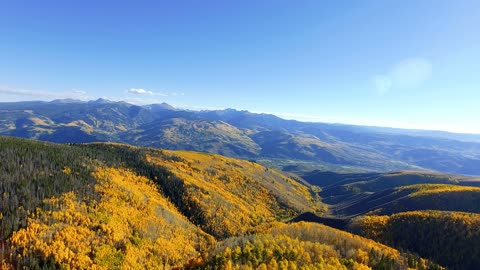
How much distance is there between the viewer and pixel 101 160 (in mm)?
→ 166625

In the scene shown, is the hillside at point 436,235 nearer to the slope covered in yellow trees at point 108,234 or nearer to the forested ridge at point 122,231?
the forested ridge at point 122,231

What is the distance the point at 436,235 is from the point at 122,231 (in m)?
108

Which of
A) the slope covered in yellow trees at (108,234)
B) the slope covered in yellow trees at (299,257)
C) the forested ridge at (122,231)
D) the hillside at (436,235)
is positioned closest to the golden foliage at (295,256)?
the slope covered in yellow trees at (299,257)

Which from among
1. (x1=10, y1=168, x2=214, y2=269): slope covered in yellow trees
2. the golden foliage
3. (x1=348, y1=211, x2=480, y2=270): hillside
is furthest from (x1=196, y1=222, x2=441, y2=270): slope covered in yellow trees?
(x1=10, y1=168, x2=214, y2=269): slope covered in yellow trees

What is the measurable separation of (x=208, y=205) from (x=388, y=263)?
97.7 metres

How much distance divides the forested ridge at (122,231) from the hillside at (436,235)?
16044 millimetres

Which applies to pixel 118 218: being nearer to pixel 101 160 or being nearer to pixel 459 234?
pixel 101 160

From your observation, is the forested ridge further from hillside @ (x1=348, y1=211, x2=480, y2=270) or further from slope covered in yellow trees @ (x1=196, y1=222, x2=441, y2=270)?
hillside @ (x1=348, y1=211, x2=480, y2=270)

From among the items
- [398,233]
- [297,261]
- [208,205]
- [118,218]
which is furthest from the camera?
[208,205]

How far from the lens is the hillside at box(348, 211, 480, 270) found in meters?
104

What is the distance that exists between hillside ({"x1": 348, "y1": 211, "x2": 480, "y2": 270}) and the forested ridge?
52.6ft

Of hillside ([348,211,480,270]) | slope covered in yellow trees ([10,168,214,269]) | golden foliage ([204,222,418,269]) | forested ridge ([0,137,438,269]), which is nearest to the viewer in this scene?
golden foliage ([204,222,418,269])

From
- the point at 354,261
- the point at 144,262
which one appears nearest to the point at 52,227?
the point at 144,262

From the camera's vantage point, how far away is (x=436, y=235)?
382ft
